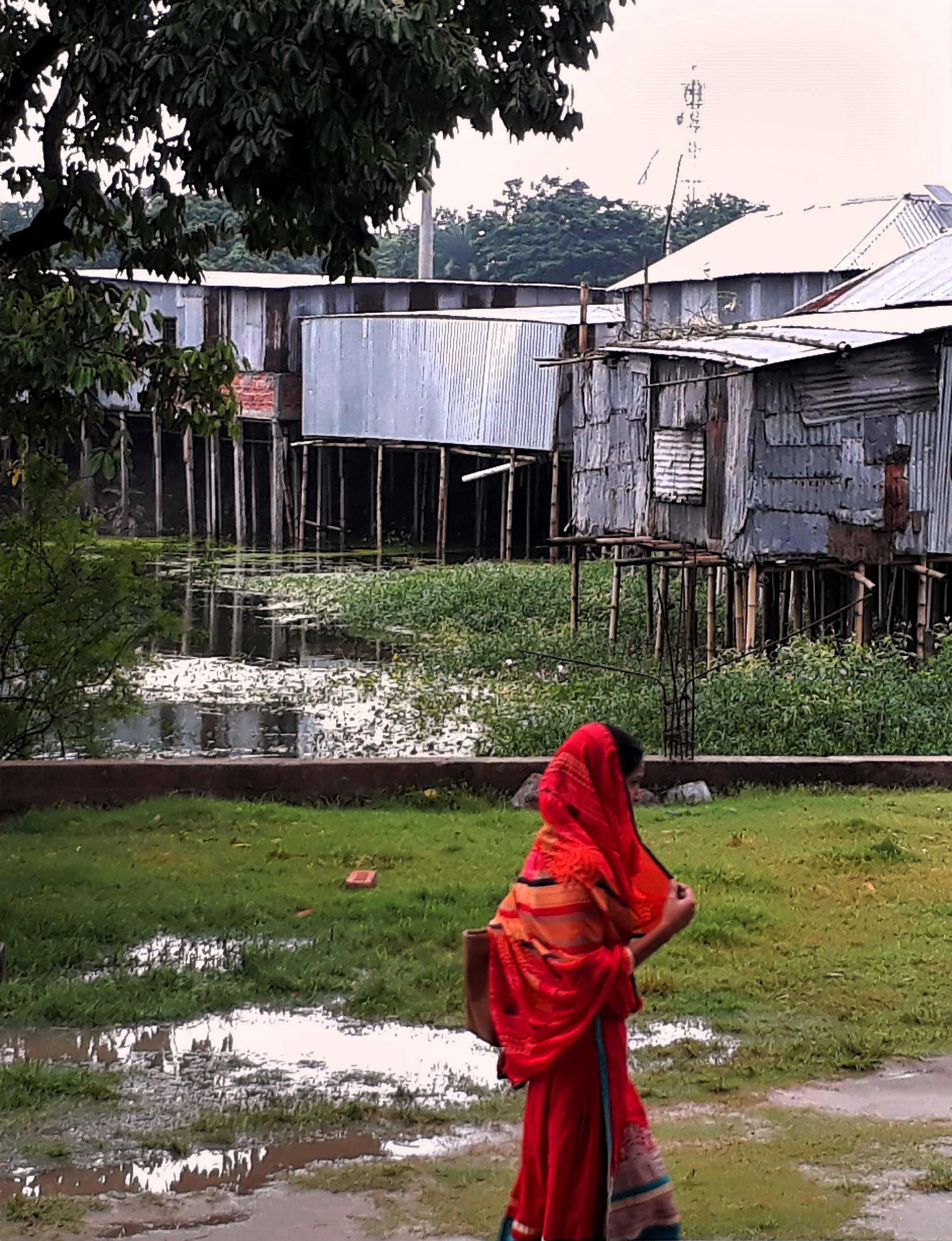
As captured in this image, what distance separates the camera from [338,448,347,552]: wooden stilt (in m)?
35.3

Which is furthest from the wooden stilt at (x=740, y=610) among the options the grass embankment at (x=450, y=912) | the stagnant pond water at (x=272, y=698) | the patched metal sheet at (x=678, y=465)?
the grass embankment at (x=450, y=912)

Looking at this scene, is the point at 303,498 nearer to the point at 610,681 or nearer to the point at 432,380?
the point at 432,380

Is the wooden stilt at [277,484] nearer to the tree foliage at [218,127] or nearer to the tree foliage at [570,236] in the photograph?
the tree foliage at [570,236]

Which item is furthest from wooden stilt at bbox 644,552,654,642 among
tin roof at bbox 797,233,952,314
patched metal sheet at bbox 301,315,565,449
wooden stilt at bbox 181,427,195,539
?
wooden stilt at bbox 181,427,195,539

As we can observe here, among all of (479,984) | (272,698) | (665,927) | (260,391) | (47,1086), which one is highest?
(260,391)

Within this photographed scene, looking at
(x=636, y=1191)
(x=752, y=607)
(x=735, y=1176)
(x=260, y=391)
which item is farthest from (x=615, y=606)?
(x=260, y=391)

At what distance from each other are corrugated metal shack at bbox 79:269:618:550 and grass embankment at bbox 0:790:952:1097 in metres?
22.4

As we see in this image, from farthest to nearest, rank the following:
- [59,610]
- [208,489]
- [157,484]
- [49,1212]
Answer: [208,489], [157,484], [59,610], [49,1212]

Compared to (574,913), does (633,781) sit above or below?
above

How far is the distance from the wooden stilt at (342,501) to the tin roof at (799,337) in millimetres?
14975

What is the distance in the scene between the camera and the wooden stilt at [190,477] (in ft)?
119

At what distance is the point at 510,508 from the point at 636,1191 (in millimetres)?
27590

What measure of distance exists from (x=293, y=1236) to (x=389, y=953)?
2.88 meters

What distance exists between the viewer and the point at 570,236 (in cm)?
5134
